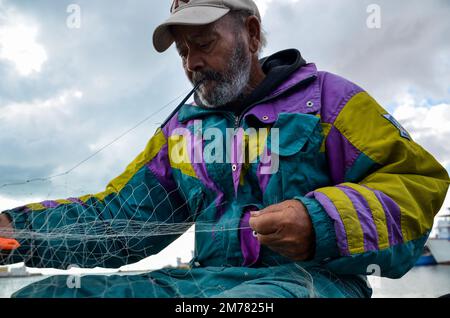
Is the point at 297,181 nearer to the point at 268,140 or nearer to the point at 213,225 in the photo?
the point at 268,140

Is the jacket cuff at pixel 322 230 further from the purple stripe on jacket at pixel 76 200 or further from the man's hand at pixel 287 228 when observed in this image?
the purple stripe on jacket at pixel 76 200

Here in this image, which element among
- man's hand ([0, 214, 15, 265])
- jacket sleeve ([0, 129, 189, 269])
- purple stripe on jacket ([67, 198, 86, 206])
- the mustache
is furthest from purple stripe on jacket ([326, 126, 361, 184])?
man's hand ([0, 214, 15, 265])

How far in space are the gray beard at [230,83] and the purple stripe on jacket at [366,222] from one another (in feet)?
2.77

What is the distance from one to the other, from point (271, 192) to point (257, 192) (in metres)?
0.10

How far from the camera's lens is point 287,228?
127cm

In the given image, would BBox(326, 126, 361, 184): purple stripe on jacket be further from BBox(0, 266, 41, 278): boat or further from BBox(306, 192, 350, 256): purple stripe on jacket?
BBox(0, 266, 41, 278): boat

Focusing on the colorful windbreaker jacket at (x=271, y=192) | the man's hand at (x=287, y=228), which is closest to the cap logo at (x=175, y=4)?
the colorful windbreaker jacket at (x=271, y=192)

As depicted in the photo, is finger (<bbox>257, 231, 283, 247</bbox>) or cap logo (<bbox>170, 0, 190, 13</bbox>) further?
cap logo (<bbox>170, 0, 190, 13</bbox>)

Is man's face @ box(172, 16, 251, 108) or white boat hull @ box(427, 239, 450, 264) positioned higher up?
man's face @ box(172, 16, 251, 108)

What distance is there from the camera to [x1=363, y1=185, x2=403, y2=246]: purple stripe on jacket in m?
1.33

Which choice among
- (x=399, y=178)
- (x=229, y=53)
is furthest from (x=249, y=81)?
(x=399, y=178)

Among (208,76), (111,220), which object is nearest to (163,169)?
(111,220)

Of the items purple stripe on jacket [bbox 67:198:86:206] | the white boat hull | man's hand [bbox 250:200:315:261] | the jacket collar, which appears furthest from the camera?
the white boat hull
